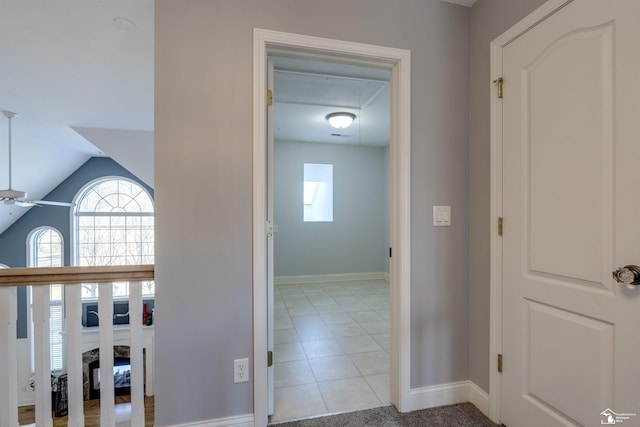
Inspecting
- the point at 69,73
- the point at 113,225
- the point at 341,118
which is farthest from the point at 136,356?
the point at 113,225

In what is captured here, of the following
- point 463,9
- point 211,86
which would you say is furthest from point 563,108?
point 211,86

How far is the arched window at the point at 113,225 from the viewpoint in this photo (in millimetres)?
6168

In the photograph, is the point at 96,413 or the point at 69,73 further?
the point at 96,413

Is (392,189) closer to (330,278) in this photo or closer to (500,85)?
(500,85)

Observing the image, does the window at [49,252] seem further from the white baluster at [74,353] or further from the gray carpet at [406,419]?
the gray carpet at [406,419]

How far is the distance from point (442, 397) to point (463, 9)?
2.44m

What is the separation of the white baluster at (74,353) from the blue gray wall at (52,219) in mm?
5602

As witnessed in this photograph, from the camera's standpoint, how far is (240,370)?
1.53m

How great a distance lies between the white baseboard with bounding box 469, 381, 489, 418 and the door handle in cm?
104

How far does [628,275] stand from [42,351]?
8.25ft

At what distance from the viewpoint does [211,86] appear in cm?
149

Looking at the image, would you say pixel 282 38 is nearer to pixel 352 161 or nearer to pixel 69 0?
pixel 69 0

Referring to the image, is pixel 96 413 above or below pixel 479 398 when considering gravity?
below

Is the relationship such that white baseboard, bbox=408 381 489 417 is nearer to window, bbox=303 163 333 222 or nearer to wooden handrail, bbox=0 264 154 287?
wooden handrail, bbox=0 264 154 287
